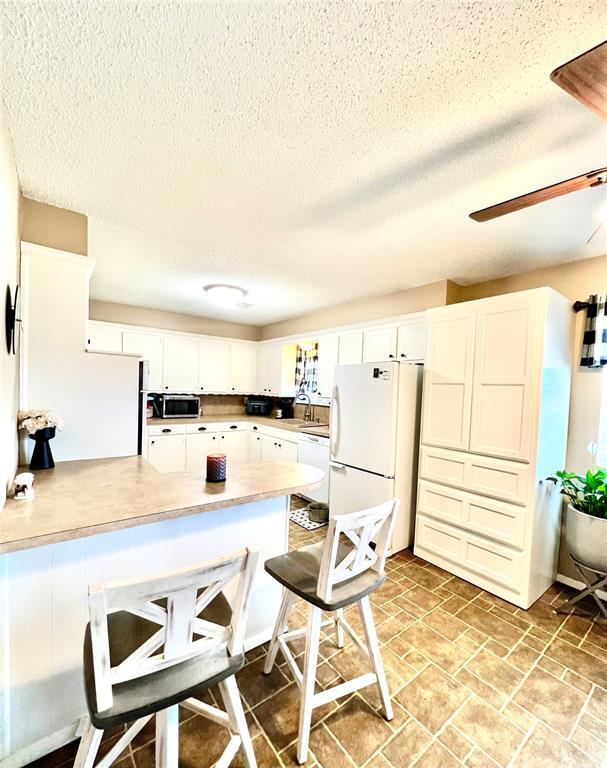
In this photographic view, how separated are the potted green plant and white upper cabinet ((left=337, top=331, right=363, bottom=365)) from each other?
222cm

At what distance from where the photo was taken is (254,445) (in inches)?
200

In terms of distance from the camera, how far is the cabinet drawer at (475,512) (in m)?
2.32

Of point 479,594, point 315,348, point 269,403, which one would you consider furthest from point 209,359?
point 479,594

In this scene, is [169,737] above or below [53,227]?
below

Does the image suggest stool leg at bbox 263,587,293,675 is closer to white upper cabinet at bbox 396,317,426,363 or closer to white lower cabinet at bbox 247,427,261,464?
white upper cabinet at bbox 396,317,426,363

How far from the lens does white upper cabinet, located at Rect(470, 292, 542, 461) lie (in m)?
2.25

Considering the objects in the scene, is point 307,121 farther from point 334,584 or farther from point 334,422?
point 334,422

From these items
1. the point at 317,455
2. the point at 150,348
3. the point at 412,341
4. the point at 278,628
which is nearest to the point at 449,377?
the point at 412,341

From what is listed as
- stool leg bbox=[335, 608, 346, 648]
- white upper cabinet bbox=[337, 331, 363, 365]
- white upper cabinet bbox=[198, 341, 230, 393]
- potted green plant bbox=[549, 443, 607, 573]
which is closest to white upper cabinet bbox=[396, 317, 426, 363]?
white upper cabinet bbox=[337, 331, 363, 365]

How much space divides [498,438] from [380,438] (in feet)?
3.07

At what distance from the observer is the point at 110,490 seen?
156 cm

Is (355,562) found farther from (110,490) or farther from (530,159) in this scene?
(530,159)

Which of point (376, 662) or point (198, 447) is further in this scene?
point (198, 447)

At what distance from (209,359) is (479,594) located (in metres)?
4.47
